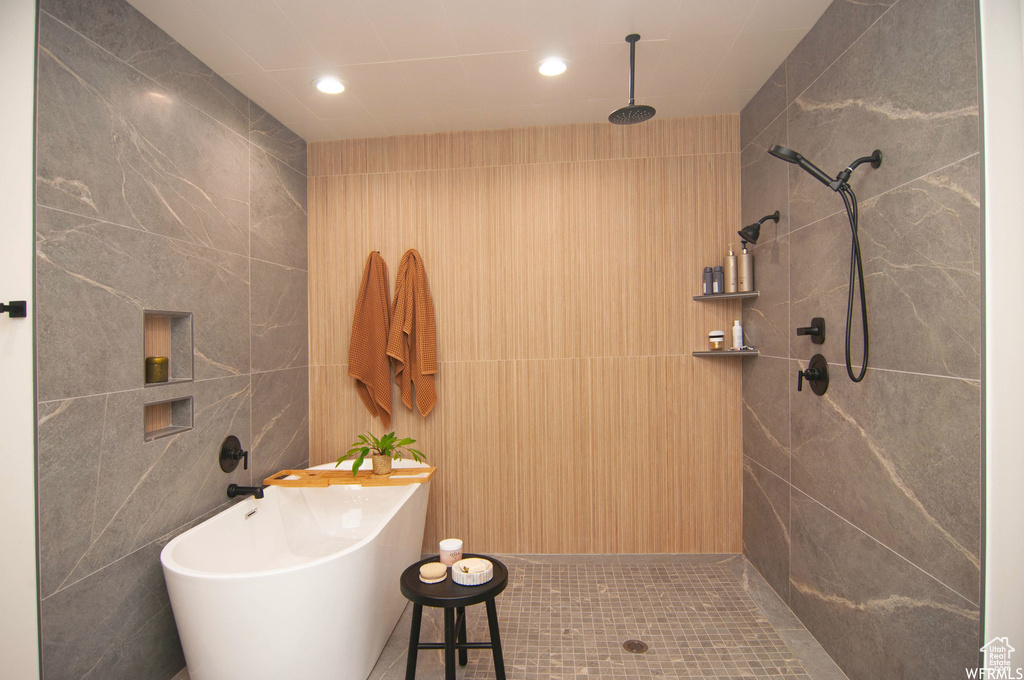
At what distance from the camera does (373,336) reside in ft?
9.86

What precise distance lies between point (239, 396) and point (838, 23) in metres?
2.99

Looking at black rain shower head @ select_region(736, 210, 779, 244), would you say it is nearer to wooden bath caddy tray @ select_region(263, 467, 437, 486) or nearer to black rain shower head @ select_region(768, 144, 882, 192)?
black rain shower head @ select_region(768, 144, 882, 192)

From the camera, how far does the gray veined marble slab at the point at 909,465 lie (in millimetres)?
1341

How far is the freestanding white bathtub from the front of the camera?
158cm

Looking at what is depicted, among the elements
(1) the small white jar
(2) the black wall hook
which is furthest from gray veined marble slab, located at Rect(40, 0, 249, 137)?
(1) the small white jar

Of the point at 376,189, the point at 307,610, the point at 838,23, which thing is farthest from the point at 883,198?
the point at 376,189

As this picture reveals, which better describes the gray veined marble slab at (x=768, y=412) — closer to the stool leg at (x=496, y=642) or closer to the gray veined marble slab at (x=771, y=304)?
the gray veined marble slab at (x=771, y=304)

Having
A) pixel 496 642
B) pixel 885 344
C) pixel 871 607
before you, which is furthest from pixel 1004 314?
pixel 496 642

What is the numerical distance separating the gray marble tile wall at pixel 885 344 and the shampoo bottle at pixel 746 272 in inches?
7.2

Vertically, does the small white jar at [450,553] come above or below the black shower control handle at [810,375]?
below

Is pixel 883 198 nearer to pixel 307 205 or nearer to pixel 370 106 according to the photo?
pixel 370 106

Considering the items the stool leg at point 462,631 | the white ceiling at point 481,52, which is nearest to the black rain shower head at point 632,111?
the white ceiling at point 481,52

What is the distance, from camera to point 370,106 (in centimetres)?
273

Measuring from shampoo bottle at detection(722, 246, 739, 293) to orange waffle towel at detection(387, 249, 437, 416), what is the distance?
168 cm
